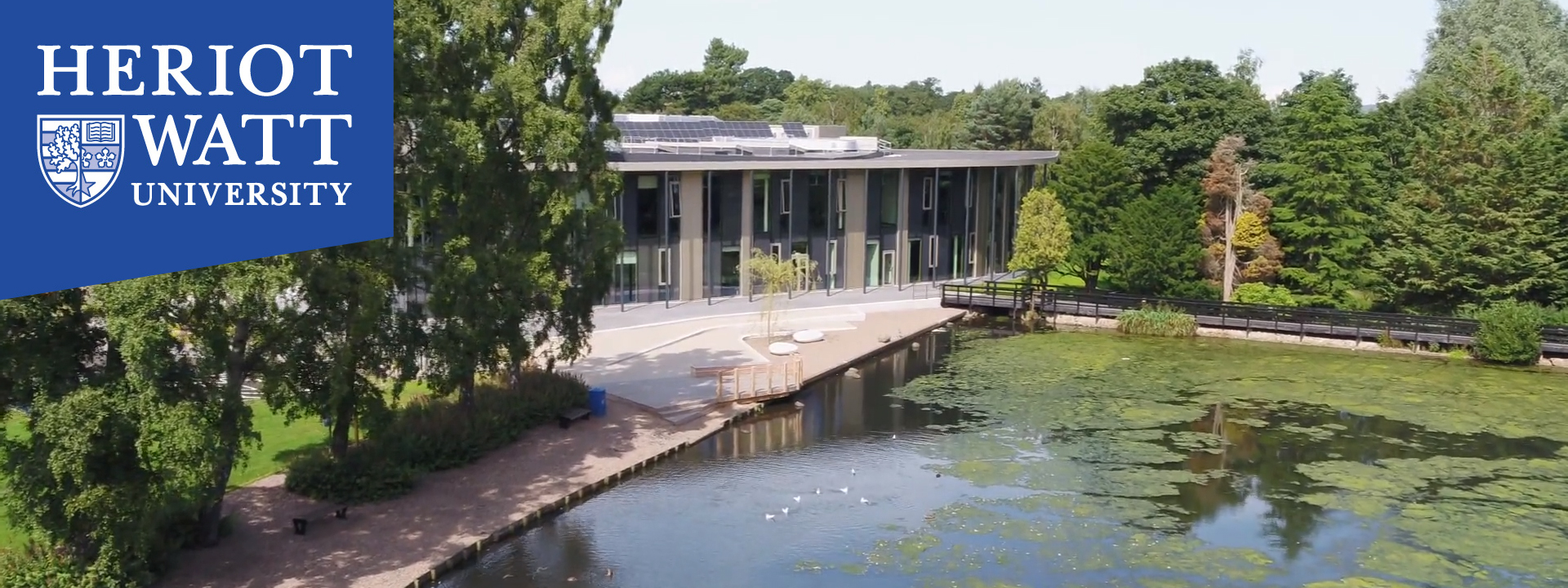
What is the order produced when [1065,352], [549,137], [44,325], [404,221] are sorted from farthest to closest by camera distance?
[1065,352] → [549,137] → [404,221] → [44,325]

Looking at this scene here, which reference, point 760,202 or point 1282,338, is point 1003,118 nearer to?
point 760,202

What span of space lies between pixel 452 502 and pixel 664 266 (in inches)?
781

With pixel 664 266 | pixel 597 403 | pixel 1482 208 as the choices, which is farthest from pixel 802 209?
pixel 1482 208

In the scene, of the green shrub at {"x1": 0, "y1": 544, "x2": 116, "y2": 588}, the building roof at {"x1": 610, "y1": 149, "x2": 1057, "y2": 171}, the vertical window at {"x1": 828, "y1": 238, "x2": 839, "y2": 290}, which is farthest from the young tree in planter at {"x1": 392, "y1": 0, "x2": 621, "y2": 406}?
the vertical window at {"x1": 828, "y1": 238, "x2": 839, "y2": 290}

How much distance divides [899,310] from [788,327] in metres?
5.62

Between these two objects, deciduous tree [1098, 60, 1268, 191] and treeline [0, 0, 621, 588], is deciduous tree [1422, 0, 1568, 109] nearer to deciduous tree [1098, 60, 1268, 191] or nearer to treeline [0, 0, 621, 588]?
deciduous tree [1098, 60, 1268, 191]

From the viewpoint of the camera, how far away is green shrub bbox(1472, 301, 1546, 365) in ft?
→ 105

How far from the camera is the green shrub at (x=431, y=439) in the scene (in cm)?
1942

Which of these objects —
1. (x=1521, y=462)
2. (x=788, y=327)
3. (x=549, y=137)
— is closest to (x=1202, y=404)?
(x=1521, y=462)

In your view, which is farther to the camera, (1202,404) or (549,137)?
(1202,404)

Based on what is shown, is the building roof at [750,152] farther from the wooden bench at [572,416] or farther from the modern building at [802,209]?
the wooden bench at [572,416]

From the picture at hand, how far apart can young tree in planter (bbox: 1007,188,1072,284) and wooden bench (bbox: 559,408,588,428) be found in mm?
19842

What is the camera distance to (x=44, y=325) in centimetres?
1444

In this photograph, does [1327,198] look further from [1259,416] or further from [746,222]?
[746,222]
